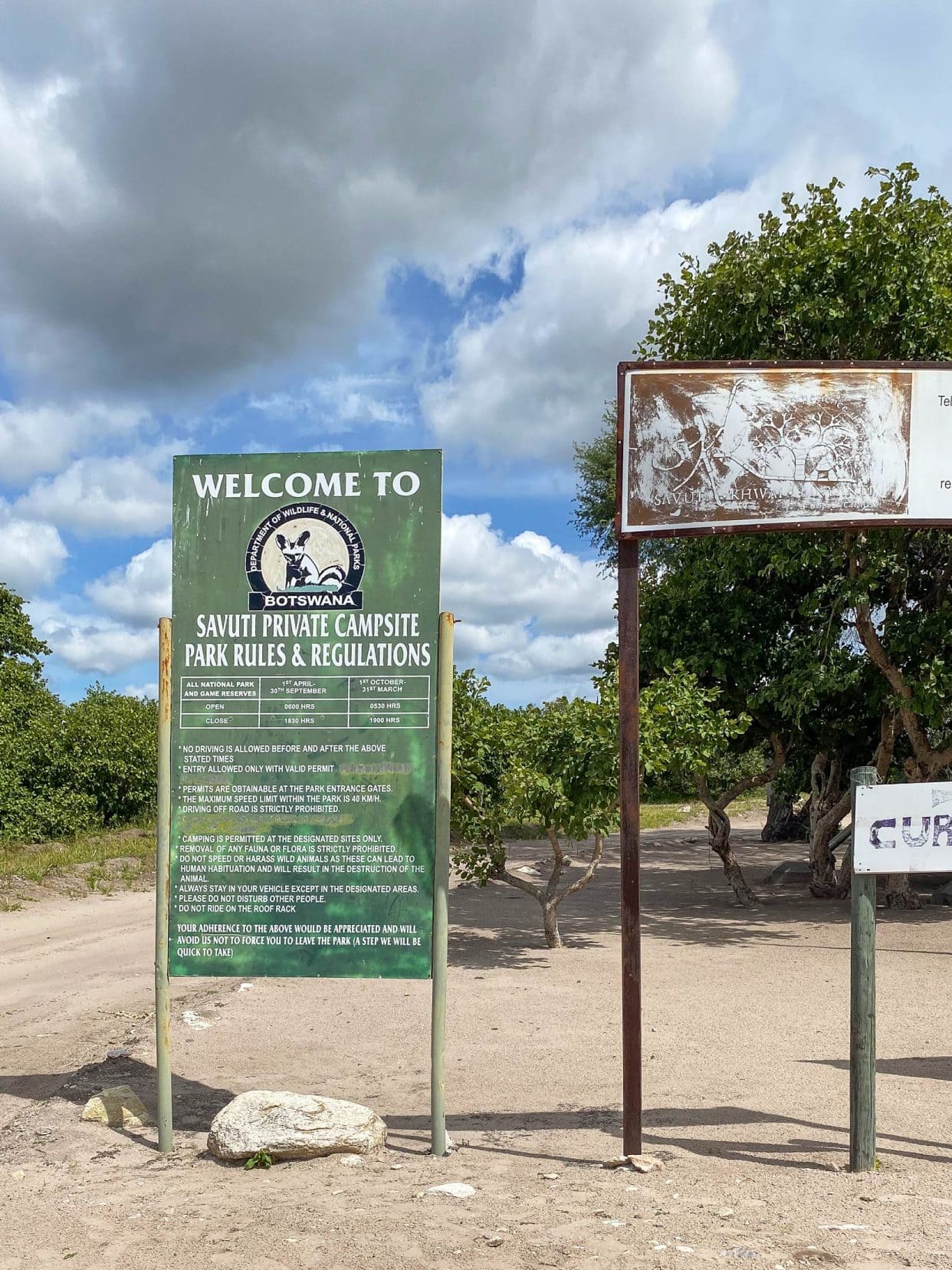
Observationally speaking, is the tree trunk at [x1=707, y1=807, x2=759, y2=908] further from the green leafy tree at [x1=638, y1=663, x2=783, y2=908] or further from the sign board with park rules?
the sign board with park rules

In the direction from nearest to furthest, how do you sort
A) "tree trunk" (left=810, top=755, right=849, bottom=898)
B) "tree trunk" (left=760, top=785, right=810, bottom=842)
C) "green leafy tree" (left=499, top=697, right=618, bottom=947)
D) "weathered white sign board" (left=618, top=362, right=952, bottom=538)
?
"weathered white sign board" (left=618, top=362, right=952, bottom=538)
"green leafy tree" (left=499, top=697, right=618, bottom=947)
"tree trunk" (left=810, top=755, right=849, bottom=898)
"tree trunk" (left=760, top=785, right=810, bottom=842)

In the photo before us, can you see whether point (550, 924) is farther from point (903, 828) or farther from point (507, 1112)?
point (903, 828)

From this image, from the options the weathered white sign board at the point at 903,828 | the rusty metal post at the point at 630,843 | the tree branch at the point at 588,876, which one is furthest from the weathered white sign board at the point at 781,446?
the tree branch at the point at 588,876

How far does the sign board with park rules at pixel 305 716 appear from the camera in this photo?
5.59 meters

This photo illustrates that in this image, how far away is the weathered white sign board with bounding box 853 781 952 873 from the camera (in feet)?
16.9

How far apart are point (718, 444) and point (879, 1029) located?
5.15 m

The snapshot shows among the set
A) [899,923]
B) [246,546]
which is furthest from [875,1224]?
[899,923]

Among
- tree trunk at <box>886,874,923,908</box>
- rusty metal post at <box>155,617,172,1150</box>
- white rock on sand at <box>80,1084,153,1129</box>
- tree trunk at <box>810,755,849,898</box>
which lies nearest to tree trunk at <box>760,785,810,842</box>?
tree trunk at <box>810,755,849,898</box>

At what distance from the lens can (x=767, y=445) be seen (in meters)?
5.47

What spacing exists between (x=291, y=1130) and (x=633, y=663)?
270 cm

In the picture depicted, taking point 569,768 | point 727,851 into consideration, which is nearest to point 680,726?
point 569,768

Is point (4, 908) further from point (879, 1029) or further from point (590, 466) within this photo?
point (590, 466)

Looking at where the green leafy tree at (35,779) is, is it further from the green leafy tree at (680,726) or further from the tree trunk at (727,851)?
the green leafy tree at (680,726)

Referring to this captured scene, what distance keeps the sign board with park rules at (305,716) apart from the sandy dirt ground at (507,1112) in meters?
1.07
